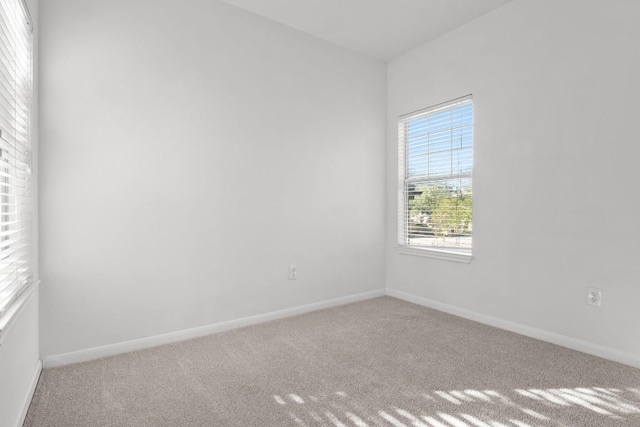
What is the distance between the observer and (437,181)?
3590mm

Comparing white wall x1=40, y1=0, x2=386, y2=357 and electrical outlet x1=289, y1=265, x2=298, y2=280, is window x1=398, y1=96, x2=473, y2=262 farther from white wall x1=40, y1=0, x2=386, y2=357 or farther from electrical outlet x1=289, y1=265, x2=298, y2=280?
electrical outlet x1=289, y1=265, x2=298, y2=280

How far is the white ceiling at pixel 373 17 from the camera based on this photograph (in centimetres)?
296

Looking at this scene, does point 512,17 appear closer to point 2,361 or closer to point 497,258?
point 497,258

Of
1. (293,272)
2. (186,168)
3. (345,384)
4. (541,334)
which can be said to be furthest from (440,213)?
(186,168)

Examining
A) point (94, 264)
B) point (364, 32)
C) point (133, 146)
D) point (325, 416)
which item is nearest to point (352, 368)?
point (325, 416)

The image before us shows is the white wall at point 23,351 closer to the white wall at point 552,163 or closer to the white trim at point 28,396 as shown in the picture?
the white trim at point 28,396

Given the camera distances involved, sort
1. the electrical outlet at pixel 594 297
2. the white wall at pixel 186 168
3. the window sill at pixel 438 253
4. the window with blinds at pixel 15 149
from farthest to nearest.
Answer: the window sill at pixel 438 253 < the electrical outlet at pixel 594 297 < the white wall at pixel 186 168 < the window with blinds at pixel 15 149

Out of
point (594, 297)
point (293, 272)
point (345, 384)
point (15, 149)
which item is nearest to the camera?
point (15, 149)

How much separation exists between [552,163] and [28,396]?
3.64m

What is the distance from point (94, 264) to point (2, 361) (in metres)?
1.05

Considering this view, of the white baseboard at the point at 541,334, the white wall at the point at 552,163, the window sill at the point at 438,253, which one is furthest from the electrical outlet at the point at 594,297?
the window sill at the point at 438,253

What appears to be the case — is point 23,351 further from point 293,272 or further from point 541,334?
point 541,334

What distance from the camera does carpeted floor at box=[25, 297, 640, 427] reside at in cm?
174

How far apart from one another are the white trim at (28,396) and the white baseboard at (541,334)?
3145 millimetres
